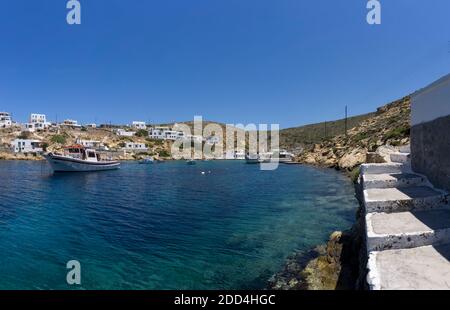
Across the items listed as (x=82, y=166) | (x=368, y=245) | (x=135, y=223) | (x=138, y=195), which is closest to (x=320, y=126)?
(x=82, y=166)

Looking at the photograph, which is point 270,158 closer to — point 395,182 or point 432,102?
point 395,182

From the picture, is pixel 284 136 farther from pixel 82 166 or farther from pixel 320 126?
pixel 82 166

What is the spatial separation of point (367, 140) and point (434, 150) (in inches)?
2151

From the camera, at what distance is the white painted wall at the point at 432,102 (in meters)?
8.80

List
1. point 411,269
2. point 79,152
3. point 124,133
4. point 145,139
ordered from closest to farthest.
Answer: point 411,269
point 79,152
point 145,139
point 124,133

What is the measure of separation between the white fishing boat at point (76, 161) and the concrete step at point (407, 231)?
195 ft

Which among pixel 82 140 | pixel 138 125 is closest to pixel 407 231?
pixel 82 140

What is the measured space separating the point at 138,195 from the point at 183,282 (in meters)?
22.4

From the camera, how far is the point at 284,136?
158750 millimetres

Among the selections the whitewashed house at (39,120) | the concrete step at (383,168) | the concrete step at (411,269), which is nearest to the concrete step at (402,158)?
the concrete step at (383,168)

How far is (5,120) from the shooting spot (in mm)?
152000

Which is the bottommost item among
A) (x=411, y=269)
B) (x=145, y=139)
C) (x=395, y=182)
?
(x=411, y=269)

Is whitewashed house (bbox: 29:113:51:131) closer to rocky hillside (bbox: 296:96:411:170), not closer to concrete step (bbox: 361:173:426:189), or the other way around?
rocky hillside (bbox: 296:96:411:170)

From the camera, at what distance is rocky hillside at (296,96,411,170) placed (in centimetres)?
4319
